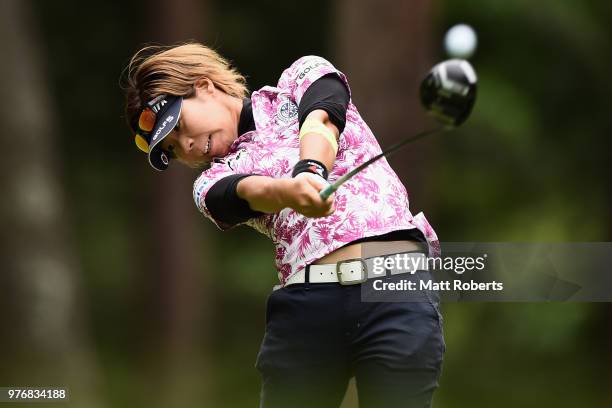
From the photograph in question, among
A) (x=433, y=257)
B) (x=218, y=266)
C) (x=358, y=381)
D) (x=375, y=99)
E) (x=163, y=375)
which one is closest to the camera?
(x=358, y=381)

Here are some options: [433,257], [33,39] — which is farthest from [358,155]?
[33,39]

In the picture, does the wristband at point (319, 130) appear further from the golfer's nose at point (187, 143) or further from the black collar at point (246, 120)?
the golfer's nose at point (187, 143)

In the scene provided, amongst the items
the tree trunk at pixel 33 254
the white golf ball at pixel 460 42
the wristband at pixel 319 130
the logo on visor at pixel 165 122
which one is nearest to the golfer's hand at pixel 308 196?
the wristband at pixel 319 130

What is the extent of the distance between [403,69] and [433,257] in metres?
5.03

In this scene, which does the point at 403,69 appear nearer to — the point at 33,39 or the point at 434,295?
the point at 33,39

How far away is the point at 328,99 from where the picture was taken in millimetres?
3648

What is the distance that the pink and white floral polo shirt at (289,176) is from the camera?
11.8ft

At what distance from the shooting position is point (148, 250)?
47.9 ft

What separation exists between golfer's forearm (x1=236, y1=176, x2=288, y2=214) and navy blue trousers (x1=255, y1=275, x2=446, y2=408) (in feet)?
1.00

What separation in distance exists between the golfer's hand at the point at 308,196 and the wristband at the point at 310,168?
0.03 metres

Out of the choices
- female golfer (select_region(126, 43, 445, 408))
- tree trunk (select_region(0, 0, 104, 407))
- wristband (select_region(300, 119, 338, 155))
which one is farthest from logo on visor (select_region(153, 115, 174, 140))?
tree trunk (select_region(0, 0, 104, 407))

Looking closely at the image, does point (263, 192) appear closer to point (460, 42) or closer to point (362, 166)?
point (362, 166)

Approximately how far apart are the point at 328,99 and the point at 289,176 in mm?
255

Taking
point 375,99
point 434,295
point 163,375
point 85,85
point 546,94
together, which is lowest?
point 434,295
